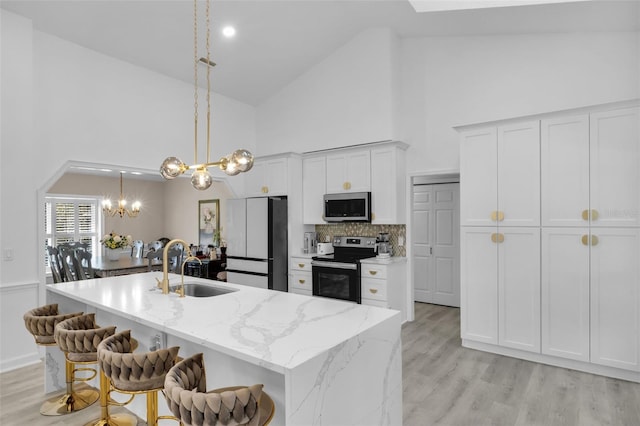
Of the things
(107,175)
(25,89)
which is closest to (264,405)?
(25,89)

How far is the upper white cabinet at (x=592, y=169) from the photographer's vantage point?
3.05 metres

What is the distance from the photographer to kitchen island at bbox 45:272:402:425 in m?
1.47

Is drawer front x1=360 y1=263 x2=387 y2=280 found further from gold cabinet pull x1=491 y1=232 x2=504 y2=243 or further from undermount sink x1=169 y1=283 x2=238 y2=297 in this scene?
undermount sink x1=169 y1=283 x2=238 y2=297

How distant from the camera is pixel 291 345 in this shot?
1.59 metres

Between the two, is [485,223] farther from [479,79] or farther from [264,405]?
[264,405]

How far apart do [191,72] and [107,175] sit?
15.8 ft

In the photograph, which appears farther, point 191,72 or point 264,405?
point 191,72

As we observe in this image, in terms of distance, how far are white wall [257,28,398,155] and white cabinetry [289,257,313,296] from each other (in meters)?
1.74

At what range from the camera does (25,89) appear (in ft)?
11.9

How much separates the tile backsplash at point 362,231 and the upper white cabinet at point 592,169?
189cm

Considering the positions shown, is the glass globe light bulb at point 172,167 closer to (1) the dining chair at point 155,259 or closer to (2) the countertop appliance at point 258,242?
(2) the countertop appliance at point 258,242

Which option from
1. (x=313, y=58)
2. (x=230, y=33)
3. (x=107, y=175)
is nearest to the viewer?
(x=230, y=33)

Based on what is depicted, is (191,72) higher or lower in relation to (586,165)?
higher

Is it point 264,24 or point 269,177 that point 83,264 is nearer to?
point 269,177
